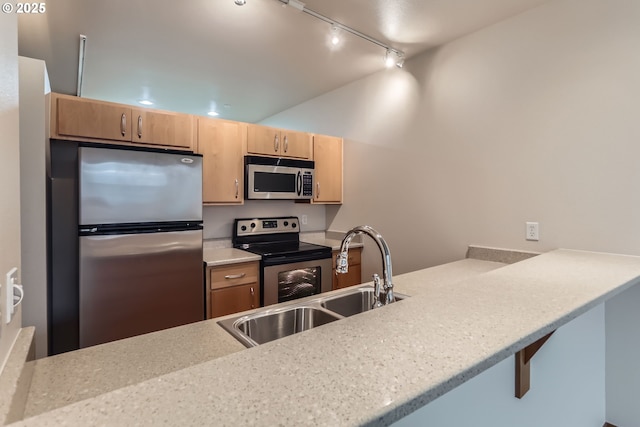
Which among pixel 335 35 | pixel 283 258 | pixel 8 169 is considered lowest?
pixel 283 258

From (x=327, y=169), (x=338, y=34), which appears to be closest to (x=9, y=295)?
(x=338, y=34)

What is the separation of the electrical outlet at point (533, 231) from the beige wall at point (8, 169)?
2479mm

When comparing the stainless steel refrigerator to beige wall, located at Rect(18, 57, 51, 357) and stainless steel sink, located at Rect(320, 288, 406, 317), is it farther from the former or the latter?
stainless steel sink, located at Rect(320, 288, 406, 317)

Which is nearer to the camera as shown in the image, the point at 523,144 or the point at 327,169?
the point at 523,144

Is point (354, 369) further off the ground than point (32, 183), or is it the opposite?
point (32, 183)

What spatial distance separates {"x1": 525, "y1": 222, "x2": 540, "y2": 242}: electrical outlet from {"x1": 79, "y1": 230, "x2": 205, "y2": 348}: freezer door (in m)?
2.23

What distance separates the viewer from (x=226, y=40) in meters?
2.37

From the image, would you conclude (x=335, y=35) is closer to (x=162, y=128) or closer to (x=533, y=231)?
(x=162, y=128)

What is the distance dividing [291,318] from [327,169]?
224 cm

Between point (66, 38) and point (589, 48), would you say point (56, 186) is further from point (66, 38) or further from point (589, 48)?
point (589, 48)

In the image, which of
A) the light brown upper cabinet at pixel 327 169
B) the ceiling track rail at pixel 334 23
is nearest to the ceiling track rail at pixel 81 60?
the ceiling track rail at pixel 334 23

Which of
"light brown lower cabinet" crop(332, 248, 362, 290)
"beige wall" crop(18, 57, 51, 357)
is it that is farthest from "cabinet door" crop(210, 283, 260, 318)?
"beige wall" crop(18, 57, 51, 357)

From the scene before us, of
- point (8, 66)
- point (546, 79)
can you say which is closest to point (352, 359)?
point (8, 66)

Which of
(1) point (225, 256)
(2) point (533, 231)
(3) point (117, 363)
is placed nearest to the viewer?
(3) point (117, 363)
